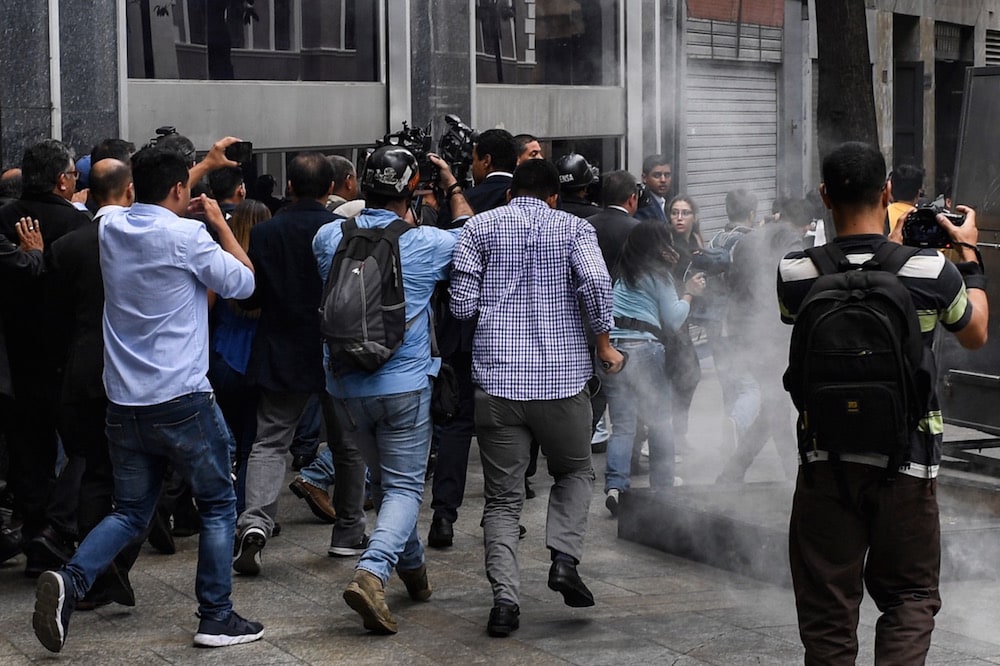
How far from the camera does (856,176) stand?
146 inches

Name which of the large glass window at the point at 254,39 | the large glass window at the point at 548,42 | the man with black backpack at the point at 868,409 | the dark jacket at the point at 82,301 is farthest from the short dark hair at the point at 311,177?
the large glass window at the point at 548,42

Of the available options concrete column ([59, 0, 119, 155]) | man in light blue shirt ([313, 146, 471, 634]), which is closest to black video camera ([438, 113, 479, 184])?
man in light blue shirt ([313, 146, 471, 634])

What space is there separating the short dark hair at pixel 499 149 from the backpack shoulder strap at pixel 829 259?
9.51 ft

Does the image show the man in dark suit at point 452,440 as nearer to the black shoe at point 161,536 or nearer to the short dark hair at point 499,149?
the short dark hair at point 499,149

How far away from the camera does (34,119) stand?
8.28 metres

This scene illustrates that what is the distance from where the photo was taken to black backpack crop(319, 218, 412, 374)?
4.85m

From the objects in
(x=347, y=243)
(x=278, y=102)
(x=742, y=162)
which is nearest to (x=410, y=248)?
(x=347, y=243)

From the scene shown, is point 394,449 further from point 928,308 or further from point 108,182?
point 928,308

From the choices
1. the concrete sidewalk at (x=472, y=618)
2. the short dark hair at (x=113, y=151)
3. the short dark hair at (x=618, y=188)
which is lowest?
the concrete sidewalk at (x=472, y=618)

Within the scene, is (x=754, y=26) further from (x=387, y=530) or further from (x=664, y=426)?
(x=387, y=530)

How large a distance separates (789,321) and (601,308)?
4.16 ft

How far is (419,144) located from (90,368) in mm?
2218

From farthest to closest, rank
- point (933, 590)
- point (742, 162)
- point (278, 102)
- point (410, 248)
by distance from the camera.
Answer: point (742, 162) < point (278, 102) < point (410, 248) < point (933, 590)

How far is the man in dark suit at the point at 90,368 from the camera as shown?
16.6ft
